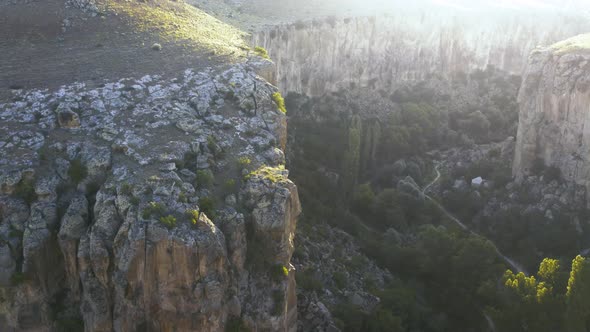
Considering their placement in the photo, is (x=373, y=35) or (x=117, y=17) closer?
(x=117, y=17)

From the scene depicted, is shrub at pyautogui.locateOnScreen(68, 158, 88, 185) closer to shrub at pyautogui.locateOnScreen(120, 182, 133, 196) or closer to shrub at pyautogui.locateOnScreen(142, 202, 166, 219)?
shrub at pyautogui.locateOnScreen(120, 182, 133, 196)

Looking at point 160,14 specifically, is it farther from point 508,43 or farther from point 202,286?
point 508,43

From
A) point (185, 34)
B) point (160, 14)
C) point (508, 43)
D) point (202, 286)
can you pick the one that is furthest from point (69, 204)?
point (508, 43)

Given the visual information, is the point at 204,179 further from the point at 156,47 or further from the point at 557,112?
the point at 557,112

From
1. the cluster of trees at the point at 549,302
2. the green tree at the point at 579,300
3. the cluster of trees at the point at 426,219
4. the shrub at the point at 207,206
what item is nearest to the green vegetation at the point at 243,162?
the shrub at the point at 207,206

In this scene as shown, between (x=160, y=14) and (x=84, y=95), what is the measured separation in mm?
12171

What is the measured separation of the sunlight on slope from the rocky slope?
8394 millimetres

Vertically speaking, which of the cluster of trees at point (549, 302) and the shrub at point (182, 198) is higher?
the shrub at point (182, 198)

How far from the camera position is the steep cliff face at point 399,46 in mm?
52156

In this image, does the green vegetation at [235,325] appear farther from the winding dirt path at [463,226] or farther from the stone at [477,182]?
the stone at [477,182]

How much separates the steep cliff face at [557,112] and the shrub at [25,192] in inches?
1267

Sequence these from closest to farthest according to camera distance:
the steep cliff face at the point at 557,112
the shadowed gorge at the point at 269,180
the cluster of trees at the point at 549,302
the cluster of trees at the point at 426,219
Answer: the shadowed gorge at the point at 269,180, the cluster of trees at the point at 549,302, the cluster of trees at the point at 426,219, the steep cliff face at the point at 557,112

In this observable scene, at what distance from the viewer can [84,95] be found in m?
24.7

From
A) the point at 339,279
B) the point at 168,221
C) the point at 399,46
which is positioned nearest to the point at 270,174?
the point at 168,221
